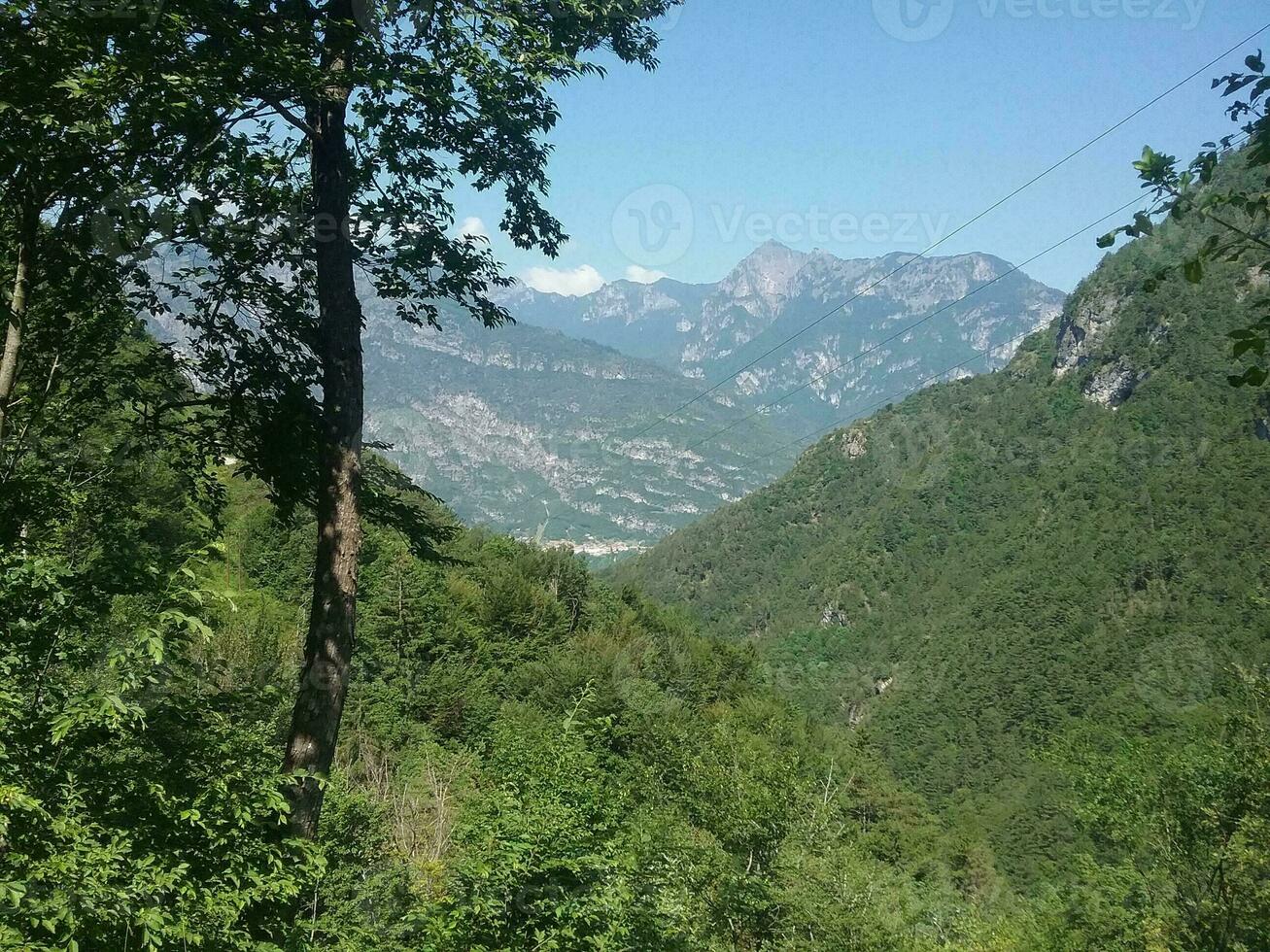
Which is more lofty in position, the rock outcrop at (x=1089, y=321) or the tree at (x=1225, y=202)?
the rock outcrop at (x=1089, y=321)

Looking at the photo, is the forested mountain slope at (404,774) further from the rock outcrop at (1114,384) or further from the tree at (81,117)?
the rock outcrop at (1114,384)

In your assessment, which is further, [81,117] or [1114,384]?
[1114,384]

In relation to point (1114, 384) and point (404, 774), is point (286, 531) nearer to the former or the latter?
point (404, 774)

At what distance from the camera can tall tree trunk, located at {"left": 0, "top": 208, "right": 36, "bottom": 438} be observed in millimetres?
4520

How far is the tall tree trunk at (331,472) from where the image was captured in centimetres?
518

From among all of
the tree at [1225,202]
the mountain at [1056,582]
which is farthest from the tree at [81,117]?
the mountain at [1056,582]

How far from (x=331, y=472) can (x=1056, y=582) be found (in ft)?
523

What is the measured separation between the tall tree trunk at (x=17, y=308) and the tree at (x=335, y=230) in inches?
31.4

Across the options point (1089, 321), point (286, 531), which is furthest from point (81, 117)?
point (1089, 321)

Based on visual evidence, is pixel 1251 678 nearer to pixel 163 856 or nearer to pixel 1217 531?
pixel 163 856

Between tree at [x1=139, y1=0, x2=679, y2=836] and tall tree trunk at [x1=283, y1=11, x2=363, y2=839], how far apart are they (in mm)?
12

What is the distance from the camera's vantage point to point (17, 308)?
15.1ft

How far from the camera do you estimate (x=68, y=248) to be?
500cm

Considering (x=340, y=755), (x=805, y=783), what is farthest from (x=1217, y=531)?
(x=340, y=755)
